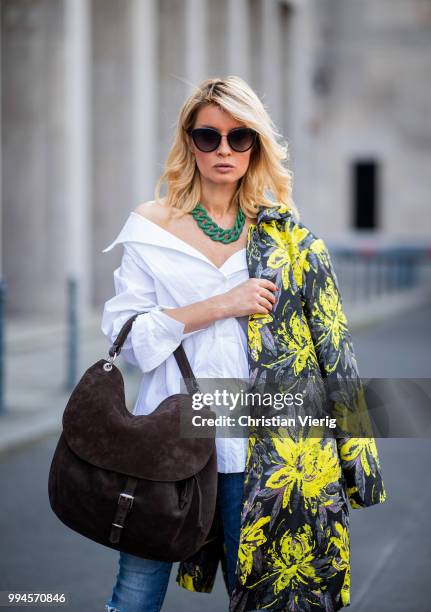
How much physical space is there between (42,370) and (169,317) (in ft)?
27.8

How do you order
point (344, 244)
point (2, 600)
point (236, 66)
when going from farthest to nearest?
point (344, 244) < point (236, 66) < point (2, 600)

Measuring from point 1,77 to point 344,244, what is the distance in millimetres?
21024

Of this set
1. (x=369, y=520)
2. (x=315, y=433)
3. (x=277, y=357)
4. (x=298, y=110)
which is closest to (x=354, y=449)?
(x=315, y=433)

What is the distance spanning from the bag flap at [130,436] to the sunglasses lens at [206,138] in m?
0.68

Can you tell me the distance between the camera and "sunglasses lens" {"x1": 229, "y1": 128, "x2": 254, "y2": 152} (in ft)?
10.1

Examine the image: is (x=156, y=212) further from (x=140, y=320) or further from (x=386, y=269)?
(x=386, y=269)

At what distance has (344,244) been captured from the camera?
3569 cm

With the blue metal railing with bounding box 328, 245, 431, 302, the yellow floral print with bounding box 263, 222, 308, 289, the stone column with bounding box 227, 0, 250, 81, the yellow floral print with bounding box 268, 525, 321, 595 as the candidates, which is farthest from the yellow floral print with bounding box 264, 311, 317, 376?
the stone column with bounding box 227, 0, 250, 81

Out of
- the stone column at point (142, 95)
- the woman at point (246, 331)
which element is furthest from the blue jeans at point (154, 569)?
the stone column at point (142, 95)

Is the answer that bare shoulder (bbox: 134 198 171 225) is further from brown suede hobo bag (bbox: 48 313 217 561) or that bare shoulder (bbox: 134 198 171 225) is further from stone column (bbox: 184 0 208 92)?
stone column (bbox: 184 0 208 92)

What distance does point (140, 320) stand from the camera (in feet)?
10.1

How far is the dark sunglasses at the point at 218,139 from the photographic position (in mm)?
3086

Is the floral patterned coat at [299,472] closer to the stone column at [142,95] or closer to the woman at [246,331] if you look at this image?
the woman at [246,331]

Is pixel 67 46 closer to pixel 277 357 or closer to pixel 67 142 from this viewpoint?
pixel 67 142
